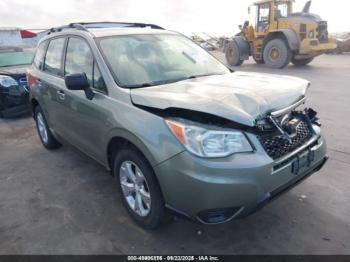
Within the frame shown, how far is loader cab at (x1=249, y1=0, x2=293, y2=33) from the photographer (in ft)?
46.7

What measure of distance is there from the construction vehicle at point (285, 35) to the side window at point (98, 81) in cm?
1187

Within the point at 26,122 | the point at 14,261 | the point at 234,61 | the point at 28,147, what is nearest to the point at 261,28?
the point at 234,61

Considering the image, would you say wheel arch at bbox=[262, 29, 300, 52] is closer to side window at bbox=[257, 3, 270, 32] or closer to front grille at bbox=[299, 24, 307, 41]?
front grille at bbox=[299, 24, 307, 41]

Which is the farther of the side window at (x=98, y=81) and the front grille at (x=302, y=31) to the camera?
the front grille at (x=302, y=31)

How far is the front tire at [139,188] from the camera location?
2666 mm

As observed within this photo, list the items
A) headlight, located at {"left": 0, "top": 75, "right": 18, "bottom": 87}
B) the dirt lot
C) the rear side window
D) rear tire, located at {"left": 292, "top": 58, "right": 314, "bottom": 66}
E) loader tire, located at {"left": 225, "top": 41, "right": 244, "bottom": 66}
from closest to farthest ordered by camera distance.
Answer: the dirt lot → the rear side window → headlight, located at {"left": 0, "top": 75, "right": 18, "bottom": 87} → rear tire, located at {"left": 292, "top": 58, "right": 314, "bottom": 66} → loader tire, located at {"left": 225, "top": 41, "right": 244, "bottom": 66}

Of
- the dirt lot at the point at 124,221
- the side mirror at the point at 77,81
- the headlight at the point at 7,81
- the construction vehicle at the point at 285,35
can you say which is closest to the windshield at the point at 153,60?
the side mirror at the point at 77,81

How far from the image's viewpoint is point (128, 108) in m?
Result: 2.80

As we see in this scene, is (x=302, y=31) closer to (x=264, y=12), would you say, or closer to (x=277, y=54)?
(x=277, y=54)

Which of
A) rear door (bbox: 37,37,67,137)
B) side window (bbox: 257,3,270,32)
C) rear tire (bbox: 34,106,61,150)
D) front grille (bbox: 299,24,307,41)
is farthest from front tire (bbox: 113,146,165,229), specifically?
side window (bbox: 257,3,270,32)

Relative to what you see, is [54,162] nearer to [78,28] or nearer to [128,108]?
[78,28]

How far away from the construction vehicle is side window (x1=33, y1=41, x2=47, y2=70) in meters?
11.1

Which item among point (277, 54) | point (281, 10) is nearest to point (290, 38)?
point (277, 54)

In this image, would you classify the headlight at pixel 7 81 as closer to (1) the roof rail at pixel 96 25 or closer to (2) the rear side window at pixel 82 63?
(1) the roof rail at pixel 96 25
